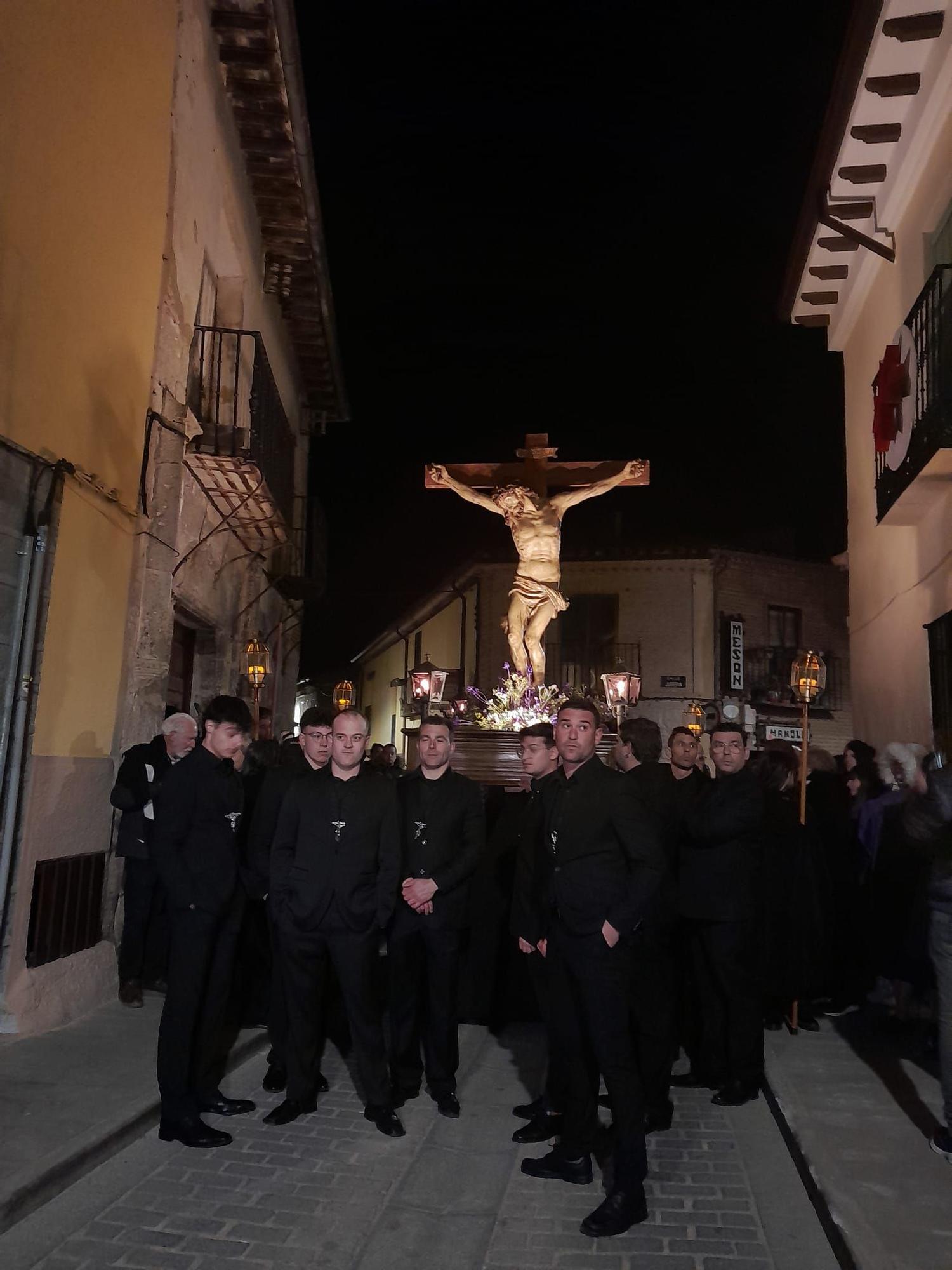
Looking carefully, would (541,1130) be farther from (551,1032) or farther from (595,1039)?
(595,1039)

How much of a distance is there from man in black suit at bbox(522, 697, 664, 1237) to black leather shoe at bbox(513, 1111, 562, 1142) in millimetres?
394

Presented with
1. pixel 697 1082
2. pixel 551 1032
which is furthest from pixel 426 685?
pixel 551 1032

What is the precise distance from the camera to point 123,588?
772 cm

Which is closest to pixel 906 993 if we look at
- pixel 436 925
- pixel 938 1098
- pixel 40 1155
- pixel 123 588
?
pixel 938 1098

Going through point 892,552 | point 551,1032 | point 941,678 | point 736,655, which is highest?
point 736,655

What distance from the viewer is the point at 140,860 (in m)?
6.96

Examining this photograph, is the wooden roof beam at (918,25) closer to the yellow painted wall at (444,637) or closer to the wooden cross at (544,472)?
the wooden cross at (544,472)

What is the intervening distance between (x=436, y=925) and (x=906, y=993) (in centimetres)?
357

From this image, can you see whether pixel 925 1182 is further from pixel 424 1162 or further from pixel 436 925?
pixel 436 925

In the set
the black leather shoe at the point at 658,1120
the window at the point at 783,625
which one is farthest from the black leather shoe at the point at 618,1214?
the window at the point at 783,625

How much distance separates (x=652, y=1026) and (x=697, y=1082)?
37.8 inches

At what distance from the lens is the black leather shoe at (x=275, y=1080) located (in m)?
5.50

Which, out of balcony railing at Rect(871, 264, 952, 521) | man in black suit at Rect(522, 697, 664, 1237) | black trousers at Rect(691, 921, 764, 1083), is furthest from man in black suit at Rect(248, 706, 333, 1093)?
balcony railing at Rect(871, 264, 952, 521)

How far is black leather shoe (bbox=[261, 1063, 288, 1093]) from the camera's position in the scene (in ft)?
18.0
